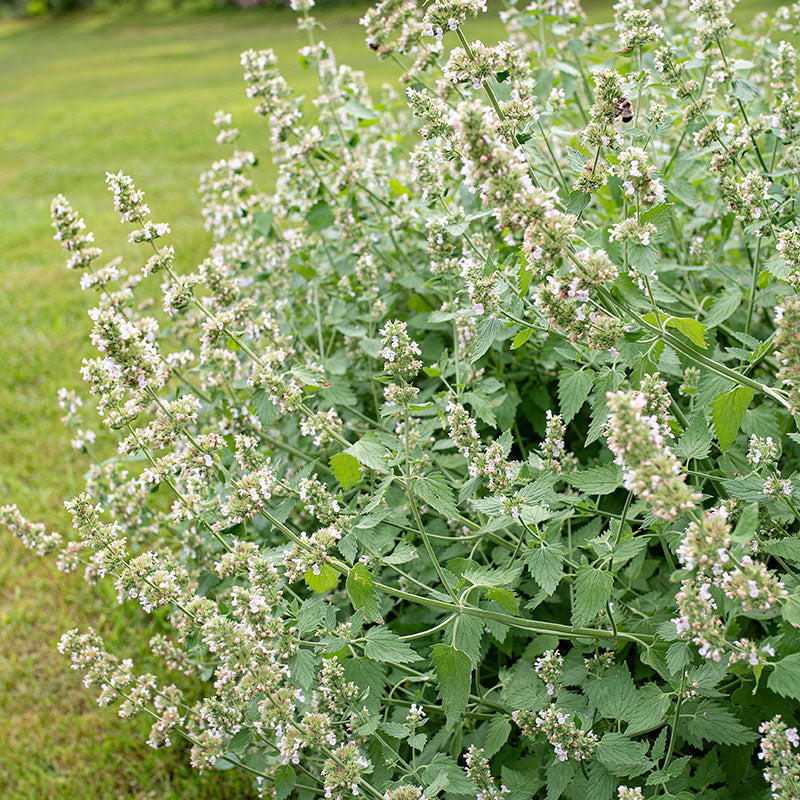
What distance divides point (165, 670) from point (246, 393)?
133cm

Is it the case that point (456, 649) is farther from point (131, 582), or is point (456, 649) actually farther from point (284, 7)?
point (284, 7)

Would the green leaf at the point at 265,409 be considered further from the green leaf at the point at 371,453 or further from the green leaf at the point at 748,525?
the green leaf at the point at 748,525

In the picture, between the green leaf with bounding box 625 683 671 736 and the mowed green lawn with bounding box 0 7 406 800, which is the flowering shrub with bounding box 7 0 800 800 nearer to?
the green leaf with bounding box 625 683 671 736

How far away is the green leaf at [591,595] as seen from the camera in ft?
6.82

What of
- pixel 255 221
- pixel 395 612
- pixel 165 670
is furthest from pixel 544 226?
pixel 165 670

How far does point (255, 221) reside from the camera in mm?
3828

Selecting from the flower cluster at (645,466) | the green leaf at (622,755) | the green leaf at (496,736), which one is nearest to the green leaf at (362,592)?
the green leaf at (496,736)

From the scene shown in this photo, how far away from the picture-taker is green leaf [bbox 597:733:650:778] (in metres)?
2.07

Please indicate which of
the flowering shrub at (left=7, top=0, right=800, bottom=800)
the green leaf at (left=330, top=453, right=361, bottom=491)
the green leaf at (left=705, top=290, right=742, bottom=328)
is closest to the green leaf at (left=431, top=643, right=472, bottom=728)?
the flowering shrub at (left=7, top=0, right=800, bottom=800)

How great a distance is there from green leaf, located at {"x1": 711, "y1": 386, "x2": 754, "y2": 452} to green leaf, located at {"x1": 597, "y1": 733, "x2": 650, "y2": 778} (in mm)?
816

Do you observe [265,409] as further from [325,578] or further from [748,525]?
[748,525]

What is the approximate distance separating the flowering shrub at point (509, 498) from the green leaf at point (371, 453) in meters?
0.01

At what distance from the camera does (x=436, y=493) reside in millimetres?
2240

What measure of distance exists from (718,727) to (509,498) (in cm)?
79
